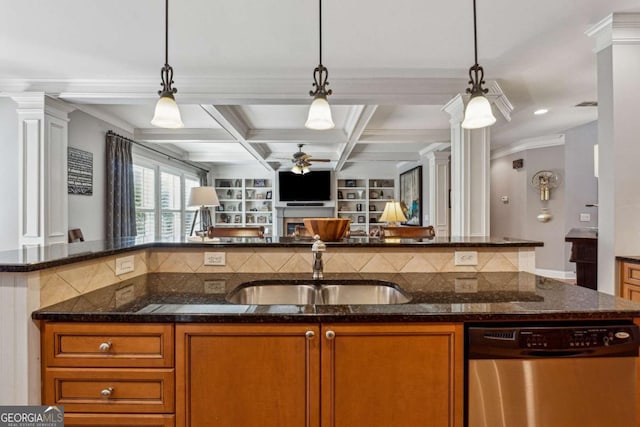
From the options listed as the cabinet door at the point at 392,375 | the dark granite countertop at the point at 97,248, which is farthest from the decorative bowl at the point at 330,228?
the cabinet door at the point at 392,375

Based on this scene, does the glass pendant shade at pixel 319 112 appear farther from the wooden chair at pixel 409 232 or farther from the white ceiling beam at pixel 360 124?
the white ceiling beam at pixel 360 124

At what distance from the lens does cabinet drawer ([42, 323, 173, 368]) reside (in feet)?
3.76

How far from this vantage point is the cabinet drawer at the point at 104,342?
45.2 inches

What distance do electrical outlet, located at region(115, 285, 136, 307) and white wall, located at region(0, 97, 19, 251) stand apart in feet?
9.81

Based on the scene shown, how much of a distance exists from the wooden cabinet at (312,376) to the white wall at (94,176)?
3.65 metres

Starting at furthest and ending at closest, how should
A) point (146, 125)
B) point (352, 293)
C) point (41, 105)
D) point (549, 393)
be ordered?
point (146, 125) < point (41, 105) < point (352, 293) < point (549, 393)

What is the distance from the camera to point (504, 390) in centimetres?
114

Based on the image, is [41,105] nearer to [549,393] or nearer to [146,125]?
[146,125]

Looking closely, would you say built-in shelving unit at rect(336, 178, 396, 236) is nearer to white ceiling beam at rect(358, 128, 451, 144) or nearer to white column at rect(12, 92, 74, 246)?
white ceiling beam at rect(358, 128, 451, 144)

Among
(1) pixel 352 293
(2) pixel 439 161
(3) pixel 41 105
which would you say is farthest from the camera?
(2) pixel 439 161

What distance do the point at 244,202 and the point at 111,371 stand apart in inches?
314

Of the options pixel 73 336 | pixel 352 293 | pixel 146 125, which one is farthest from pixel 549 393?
pixel 146 125

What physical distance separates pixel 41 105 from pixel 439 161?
5750 mm

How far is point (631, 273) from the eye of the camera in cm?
215
